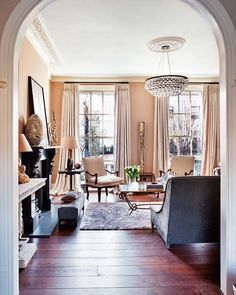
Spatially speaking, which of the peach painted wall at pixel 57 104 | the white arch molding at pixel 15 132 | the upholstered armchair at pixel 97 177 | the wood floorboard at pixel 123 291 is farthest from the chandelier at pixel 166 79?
the wood floorboard at pixel 123 291

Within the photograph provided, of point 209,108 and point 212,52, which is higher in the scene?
point 212,52

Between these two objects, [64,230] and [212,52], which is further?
[212,52]

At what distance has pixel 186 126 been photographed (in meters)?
7.62

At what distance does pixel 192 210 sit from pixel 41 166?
3059 mm

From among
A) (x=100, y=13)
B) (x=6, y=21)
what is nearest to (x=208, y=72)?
(x=100, y=13)

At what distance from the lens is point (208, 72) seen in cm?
688

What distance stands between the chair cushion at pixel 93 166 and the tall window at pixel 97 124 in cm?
83

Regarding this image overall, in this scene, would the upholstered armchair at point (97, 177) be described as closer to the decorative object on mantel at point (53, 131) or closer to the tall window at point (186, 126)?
the decorative object on mantel at point (53, 131)

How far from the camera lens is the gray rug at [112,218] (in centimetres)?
420

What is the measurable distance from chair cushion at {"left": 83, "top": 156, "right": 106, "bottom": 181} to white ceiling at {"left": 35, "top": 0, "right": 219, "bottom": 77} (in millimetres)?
2165

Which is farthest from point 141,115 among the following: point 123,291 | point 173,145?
point 123,291

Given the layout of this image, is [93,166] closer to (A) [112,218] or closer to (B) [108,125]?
(B) [108,125]

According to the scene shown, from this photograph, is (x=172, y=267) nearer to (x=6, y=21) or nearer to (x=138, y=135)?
(x=6, y=21)

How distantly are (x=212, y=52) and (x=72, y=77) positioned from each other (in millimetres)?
3559
